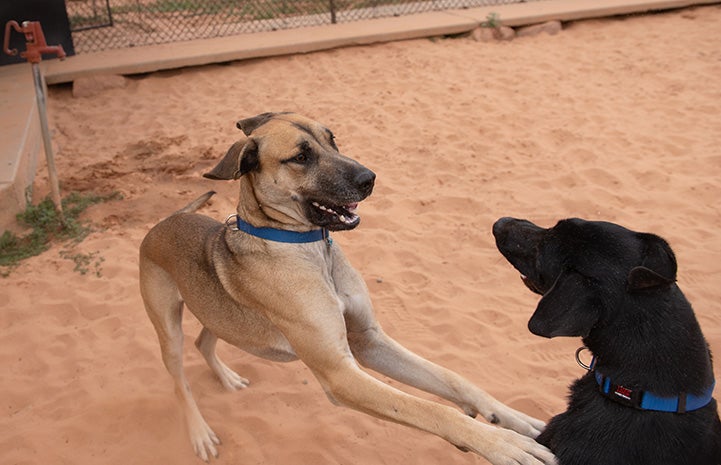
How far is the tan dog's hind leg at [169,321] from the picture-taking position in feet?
13.0

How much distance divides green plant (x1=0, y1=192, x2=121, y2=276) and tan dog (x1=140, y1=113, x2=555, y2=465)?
2515 millimetres

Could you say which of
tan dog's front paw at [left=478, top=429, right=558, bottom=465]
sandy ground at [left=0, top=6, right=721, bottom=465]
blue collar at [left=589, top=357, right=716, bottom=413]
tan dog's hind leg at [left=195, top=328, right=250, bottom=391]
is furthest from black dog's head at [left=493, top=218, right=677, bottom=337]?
tan dog's hind leg at [left=195, top=328, right=250, bottom=391]

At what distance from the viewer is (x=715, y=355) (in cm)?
433

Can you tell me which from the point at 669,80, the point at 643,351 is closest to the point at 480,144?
the point at 669,80

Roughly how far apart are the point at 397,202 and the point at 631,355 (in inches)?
151

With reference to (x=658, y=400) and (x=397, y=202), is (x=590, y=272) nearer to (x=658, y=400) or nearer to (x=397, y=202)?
(x=658, y=400)

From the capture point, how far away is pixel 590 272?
2855 millimetres

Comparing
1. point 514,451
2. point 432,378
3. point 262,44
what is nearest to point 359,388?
point 432,378

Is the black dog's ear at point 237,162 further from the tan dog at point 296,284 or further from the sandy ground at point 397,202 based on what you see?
the sandy ground at point 397,202

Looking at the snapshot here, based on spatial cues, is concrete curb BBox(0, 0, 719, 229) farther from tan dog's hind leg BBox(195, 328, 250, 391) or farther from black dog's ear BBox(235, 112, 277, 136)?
black dog's ear BBox(235, 112, 277, 136)

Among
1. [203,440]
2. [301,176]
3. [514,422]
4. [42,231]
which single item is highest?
[301,176]

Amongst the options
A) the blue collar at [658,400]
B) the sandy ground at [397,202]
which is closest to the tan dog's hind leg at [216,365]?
the sandy ground at [397,202]

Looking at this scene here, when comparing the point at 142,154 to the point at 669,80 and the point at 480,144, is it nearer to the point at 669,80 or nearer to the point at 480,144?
the point at 480,144

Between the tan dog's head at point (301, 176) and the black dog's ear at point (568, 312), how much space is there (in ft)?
3.39
